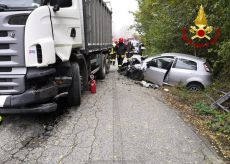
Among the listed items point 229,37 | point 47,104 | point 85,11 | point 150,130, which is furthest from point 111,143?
point 229,37

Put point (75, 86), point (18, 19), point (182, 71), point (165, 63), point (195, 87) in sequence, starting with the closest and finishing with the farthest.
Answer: point (18, 19), point (75, 86), point (195, 87), point (182, 71), point (165, 63)

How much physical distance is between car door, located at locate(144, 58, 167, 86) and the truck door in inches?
178

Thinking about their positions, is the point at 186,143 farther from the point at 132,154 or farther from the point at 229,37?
the point at 229,37

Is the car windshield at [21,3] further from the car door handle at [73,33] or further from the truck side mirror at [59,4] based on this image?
the car door handle at [73,33]

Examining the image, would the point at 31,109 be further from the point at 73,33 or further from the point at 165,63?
the point at 165,63

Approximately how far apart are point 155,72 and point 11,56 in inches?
283

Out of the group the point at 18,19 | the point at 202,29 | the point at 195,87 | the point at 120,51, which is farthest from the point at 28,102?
the point at 120,51

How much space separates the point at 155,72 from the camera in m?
12.0

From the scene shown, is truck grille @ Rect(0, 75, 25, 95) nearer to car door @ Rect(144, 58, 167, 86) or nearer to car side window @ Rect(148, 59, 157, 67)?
car door @ Rect(144, 58, 167, 86)

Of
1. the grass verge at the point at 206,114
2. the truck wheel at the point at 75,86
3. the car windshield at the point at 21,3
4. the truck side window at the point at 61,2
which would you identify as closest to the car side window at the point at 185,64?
the grass verge at the point at 206,114

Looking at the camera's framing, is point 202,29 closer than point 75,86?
No

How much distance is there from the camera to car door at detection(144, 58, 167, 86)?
1161 cm

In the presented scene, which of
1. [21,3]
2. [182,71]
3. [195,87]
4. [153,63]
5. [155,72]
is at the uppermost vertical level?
[21,3]

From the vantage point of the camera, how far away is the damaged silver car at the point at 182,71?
11.0 meters
